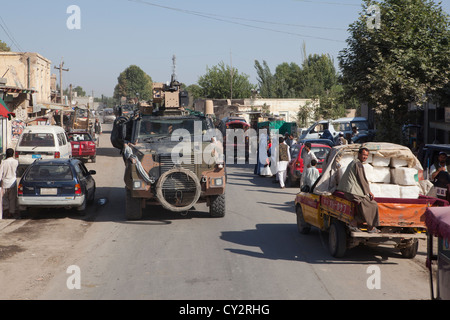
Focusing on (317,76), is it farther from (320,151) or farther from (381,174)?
(381,174)

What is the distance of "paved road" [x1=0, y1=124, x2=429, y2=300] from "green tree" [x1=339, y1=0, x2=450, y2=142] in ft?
32.2

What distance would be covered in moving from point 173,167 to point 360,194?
5.30m

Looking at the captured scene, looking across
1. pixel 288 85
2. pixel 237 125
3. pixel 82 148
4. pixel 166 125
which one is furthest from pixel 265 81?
pixel 166 125

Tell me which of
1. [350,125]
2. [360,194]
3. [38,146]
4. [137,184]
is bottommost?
[137,184]

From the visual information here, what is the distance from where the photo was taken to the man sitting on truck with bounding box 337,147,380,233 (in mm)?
8852

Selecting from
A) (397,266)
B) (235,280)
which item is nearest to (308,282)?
(235,280)

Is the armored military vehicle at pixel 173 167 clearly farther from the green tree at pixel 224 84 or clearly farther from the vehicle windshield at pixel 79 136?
the green tree at pixel 224 84

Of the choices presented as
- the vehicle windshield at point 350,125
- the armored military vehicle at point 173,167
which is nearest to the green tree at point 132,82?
the vehicle windshield at point 350,125

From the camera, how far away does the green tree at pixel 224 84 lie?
65.6 meters

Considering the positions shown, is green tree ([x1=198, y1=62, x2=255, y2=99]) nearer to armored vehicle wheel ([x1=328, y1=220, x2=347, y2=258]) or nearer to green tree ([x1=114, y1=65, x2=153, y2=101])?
armored vehicle wheel ([x1=328, y1=220, x2=347, y2=258])

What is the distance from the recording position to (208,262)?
941cm

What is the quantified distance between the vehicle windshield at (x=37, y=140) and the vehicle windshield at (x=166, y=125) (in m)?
9.47

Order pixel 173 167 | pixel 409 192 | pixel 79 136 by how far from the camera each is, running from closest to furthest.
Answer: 1. pixel 409 192
2. pixel 173 167
3. pixel 79 136

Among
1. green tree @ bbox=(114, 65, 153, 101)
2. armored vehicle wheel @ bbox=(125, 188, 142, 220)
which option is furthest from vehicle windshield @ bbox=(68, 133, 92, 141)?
green tree @ bbox=(114, 65, 153, 101)
